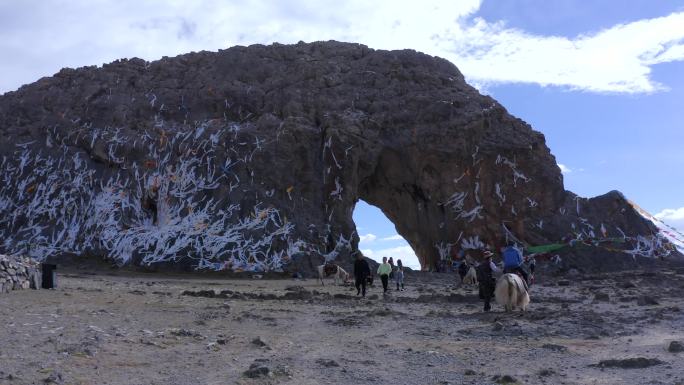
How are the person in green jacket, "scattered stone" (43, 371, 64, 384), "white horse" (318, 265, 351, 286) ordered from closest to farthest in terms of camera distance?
"scattered stone" (43, 371, 64, 384) → the person in green jacket → "white horse" (318, 265, 351, 286)

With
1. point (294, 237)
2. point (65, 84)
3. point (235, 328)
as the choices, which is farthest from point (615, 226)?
point (65, 84)

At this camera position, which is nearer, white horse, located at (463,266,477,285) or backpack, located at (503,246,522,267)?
backpack, located at (503,246,522,267)

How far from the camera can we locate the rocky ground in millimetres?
7352

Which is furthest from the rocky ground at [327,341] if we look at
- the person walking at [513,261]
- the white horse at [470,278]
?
the white horse at [470,278]

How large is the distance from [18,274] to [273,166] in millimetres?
14488

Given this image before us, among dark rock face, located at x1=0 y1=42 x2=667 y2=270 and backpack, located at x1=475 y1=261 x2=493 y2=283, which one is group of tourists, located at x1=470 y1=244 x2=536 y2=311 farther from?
dark rock face, located at x1=0 y1=42 x2=667 y2=270

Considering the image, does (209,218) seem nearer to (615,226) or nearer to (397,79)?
(397,79)

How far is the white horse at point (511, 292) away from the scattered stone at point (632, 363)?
498 centimetres

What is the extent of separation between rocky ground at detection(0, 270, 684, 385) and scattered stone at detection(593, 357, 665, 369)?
0.01 meters

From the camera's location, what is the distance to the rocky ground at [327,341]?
7352 millimetres

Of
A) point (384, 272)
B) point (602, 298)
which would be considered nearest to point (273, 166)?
point (384, 272)

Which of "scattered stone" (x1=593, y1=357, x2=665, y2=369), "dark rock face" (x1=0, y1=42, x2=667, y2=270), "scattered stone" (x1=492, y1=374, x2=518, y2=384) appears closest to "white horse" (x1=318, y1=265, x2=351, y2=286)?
"dark rock face" (x1=0, y1=42, x2=667, y2=270)

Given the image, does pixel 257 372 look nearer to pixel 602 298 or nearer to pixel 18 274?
pixel 18 274

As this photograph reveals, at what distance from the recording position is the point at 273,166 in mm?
29172
